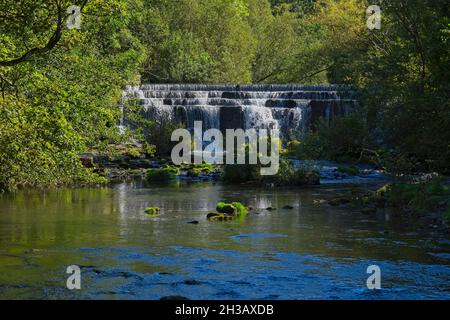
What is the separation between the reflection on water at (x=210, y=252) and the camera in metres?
14.4

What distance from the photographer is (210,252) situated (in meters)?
17.8

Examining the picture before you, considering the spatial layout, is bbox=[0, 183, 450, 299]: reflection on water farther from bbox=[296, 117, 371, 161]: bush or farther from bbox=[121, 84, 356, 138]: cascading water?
bbox=[121, 84, 356, 138]: cascading water

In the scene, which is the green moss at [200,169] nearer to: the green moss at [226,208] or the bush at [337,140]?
the bush at [337,140]

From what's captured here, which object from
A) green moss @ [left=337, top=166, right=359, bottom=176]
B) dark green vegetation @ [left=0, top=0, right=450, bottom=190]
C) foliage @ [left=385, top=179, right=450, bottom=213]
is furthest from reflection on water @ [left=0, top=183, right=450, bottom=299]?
green moss @ [left=337, top=166, right=359, bottom=176]

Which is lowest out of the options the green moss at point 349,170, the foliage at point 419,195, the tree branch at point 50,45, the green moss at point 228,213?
the green moss at point 228,213

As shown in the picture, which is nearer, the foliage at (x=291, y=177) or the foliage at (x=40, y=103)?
the foliage at (x=40, y=103)

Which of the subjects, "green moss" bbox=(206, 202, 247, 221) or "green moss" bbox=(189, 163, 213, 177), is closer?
"green moss" bbox=(206, 202, 247, 221)

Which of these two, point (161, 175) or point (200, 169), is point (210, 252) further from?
point (200, 169)

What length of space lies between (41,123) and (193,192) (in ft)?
43.6

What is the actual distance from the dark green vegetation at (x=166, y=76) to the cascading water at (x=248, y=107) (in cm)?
242

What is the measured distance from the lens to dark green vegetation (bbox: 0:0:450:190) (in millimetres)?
16938

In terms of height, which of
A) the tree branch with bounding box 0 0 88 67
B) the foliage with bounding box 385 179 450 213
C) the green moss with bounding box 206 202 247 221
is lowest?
the green moss with bounding box 206 202 247 221

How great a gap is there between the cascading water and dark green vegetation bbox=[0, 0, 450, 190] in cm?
242

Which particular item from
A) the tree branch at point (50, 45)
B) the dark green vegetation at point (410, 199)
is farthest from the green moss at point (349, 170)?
the tree branch at point (50, 45)
